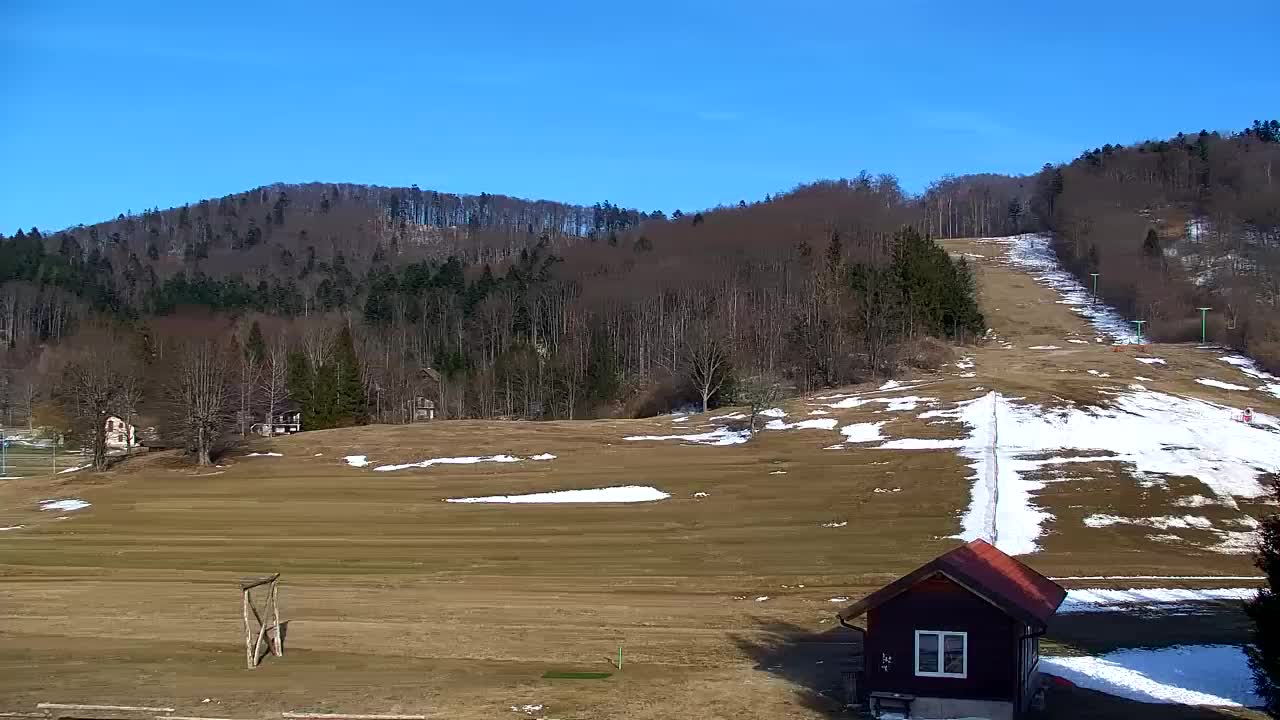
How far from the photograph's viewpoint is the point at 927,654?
85.6ft

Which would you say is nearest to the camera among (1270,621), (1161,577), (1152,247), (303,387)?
(1270,621)

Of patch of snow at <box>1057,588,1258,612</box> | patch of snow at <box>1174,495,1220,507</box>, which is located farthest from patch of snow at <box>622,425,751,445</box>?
patch of snow at <box>1057,588,1258,612</box>

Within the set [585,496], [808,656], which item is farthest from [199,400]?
[808,656]

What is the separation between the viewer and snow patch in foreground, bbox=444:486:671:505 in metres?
61.5

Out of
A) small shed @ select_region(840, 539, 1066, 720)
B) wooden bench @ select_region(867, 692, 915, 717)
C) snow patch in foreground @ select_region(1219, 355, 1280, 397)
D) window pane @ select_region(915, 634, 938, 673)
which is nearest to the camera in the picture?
small shed @ select_region(840, 539, 1066, 720)

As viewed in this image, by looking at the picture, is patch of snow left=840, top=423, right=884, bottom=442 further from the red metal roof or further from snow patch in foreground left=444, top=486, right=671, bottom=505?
the red metal roof

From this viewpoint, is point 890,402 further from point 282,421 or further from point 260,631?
point 282,421

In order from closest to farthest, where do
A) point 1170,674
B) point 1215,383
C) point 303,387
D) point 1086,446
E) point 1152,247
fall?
point 1170,674
point 1086,446
point 1215,383
point 303,387
point 1152,247

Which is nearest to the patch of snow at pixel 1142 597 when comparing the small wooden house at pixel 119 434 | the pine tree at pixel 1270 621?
the pine tree at pixel 1270 621

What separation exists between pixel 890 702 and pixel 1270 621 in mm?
8166

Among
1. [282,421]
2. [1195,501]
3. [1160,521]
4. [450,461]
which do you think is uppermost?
[282,421]

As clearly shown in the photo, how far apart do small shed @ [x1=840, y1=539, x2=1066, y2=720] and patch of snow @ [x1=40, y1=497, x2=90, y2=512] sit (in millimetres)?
55560

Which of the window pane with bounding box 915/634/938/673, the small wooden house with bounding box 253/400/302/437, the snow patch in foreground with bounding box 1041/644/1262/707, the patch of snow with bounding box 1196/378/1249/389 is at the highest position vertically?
the patch of snow with bounding box 1196/378/1249/389

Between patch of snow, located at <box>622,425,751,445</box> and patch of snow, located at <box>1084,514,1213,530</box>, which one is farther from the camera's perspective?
patch of snow, located at <box>622,425,751,445</box>
